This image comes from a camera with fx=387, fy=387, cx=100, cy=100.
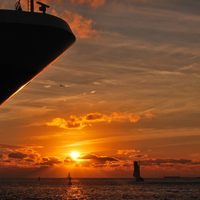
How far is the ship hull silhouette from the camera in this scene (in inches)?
727

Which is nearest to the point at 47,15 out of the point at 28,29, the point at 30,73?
the point at 28,29

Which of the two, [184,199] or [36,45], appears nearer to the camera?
[36,45]

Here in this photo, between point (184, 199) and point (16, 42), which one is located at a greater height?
point (16, 42)

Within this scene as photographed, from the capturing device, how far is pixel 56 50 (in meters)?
21.4

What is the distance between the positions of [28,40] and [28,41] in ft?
0.25

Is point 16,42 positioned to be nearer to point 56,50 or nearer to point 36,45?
point 36,45

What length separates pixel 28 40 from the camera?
19266 mm

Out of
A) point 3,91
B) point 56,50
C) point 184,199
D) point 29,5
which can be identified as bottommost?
point 184,199

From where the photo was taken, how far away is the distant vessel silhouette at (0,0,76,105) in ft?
60.6

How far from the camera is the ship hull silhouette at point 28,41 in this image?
18469 millimetres

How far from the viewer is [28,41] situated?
19.3m

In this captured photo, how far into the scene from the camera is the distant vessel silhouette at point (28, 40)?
18.5m

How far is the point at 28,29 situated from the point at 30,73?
171 inches

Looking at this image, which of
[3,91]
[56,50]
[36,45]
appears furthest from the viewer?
[3,91]
